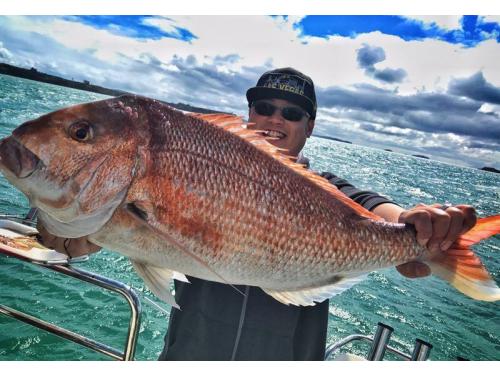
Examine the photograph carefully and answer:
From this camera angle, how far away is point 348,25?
247cm

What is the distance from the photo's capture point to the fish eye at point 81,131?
108 cm

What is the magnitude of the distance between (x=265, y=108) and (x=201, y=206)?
4.13 feet

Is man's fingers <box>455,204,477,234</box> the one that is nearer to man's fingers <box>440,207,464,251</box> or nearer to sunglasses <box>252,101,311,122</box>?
man's fingers <box>440,207,464,251</box>

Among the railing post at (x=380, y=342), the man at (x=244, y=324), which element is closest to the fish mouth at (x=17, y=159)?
the man at (x=244, y=324)

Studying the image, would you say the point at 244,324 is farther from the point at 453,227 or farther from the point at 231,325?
the point at 453,227

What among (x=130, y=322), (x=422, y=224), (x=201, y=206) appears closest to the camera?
(x=201, y=206)

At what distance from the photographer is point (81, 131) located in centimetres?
109

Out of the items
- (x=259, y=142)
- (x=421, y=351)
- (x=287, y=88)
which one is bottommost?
(x=421, y=351)

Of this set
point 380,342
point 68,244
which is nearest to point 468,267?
point 380,342

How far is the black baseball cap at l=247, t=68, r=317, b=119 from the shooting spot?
2.19m

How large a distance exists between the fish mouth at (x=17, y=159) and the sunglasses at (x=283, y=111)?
1.45 meters

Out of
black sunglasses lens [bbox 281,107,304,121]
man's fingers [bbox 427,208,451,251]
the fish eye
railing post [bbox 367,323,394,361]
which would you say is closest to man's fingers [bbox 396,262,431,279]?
man's fingers [bbox 427,208,451,251]

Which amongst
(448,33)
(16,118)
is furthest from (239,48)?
(16,118)
